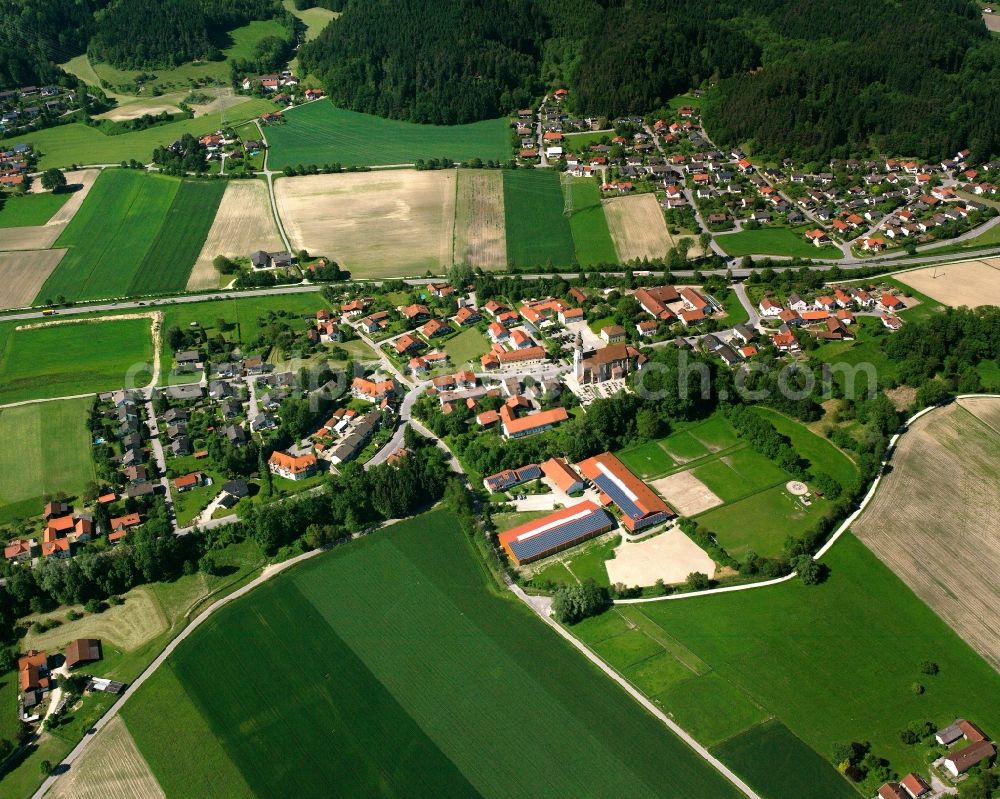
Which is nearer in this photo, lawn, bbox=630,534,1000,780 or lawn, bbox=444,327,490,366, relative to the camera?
lawn, bbox=630,534,1000,780

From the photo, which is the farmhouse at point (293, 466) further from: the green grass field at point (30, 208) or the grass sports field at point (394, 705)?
the green grass field at point (30, 208)

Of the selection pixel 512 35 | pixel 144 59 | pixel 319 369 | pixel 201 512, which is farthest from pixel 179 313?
pixel 144 59

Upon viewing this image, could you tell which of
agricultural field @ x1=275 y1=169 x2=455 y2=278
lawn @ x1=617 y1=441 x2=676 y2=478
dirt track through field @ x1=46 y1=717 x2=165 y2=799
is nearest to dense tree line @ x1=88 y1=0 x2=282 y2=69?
agricultural field @ x1=275 y1=169 x2=455 y2=278

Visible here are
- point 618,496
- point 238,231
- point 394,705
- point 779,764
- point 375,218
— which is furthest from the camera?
point 375,218

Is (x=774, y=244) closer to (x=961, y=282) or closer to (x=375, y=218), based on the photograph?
(x=961, y=282)

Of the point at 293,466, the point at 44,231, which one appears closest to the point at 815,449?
the point at 293,466

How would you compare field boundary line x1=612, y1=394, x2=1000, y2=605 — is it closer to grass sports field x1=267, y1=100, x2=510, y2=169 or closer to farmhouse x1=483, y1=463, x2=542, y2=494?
farmhouse x1=483, y1=463, x2=542, y2=494

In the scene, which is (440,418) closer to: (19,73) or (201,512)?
(201,512)
